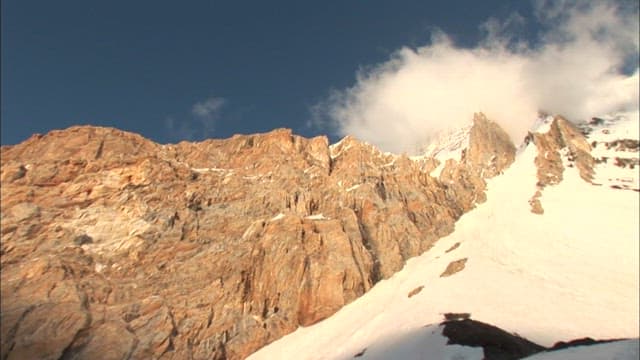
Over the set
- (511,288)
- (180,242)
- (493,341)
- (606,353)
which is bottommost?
(606,353)

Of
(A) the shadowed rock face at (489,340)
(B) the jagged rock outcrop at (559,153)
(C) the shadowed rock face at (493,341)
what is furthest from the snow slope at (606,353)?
(B) the jagged rock outcrop at (559,153)

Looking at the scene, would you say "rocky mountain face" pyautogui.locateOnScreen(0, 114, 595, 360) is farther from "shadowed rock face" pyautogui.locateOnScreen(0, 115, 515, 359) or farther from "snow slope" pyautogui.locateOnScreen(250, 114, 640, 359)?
"snow slope" pyautogui.locateOnScreen(250, 114, 640, 359)

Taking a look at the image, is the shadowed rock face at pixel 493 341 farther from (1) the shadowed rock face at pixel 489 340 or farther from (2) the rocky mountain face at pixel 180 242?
(2) the rocky mountain face at pixel 180 242

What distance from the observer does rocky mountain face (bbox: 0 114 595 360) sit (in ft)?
205

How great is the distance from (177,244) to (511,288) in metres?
43.4

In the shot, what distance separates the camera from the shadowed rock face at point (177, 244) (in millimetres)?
62281

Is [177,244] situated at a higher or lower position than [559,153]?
lower

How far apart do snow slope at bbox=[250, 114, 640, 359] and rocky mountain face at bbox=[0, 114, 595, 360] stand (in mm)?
4717

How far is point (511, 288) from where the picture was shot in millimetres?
74375

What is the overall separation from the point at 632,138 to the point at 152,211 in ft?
463

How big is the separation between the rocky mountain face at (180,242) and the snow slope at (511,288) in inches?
186

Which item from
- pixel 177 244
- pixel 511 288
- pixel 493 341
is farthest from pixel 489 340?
pixel 177 244

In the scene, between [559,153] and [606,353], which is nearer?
[606,353]

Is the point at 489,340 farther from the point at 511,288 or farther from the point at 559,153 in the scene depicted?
the point at 559,153
